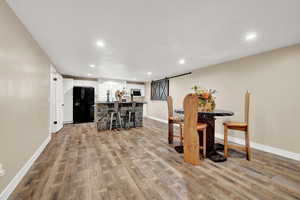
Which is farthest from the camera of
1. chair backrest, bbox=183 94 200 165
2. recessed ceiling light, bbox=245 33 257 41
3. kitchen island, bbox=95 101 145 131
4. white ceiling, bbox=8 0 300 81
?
kitchen island, bbox=95 101 145 131

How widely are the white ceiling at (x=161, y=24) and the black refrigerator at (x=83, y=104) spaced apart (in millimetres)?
3249

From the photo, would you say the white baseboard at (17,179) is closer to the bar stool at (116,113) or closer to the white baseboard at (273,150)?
the bar stool at (116,113)

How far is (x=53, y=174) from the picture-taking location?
6.19 ft

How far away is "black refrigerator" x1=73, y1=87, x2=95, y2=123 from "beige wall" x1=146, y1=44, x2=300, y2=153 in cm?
569

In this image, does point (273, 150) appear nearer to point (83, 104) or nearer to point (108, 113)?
point (108, 113)

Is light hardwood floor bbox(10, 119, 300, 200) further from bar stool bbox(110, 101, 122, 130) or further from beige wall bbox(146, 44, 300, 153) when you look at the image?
bar stool bbox(110, 101, 122, 130)

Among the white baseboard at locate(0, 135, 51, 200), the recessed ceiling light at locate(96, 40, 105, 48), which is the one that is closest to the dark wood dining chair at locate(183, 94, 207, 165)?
the recessed ceiling light at locate(96, 40, 105, 48)

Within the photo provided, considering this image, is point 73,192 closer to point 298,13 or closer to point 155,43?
point 155,43

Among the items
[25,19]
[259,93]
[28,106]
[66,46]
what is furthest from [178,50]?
[28,106]

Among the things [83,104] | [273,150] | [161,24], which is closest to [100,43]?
[161,24]

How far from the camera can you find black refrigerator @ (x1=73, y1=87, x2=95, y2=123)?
19.4 ft

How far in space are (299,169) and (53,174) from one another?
163 inches

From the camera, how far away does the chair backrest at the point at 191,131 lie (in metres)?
2.24

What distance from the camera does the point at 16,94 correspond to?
165 centimetres
